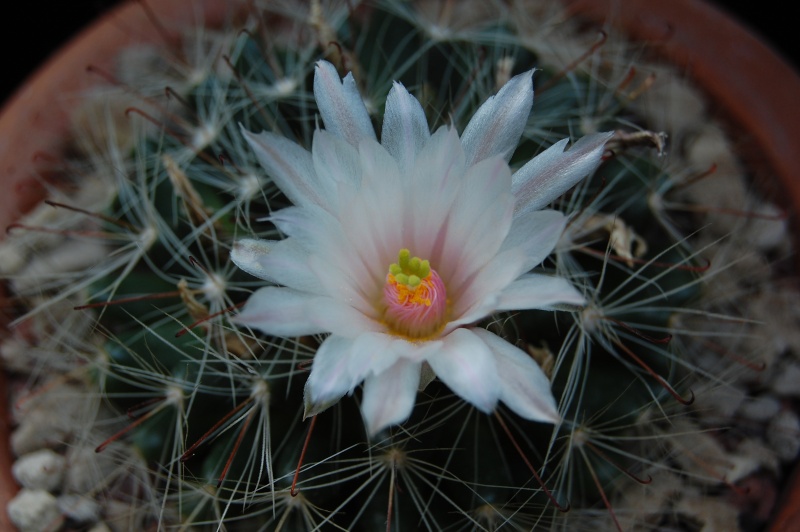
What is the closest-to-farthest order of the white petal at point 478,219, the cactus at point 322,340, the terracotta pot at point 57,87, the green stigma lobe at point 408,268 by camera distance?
the white petal at point 478,219, the green stigma lobe at point 408,268, the cactus at point 322,340, the terracotta pot at point 57,87

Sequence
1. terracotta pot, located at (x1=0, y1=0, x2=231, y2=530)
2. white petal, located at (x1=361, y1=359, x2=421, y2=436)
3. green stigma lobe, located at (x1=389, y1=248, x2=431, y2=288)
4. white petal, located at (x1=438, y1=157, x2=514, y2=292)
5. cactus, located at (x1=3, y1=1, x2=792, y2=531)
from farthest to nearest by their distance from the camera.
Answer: terracotta pot, located at (x1=0, y1=0, x2=231, y2=530) < cactus, located at (x1=3, y1=1, x2=792, y2=531) < green stigma lobe, located at (x1=389, y1=248, x2=431, y2=288) < white petal, located at (x1=438, y1=157, x2=514, y2=292) < white petal, located at (x1=361, y1=359, x2=421, y2=436)

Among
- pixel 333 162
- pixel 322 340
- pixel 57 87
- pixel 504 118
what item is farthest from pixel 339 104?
pixel 57 87

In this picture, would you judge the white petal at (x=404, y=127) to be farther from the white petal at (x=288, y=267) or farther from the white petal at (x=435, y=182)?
the white petal at (x=288, y=267)

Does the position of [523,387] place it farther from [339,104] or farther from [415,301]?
[339,104]

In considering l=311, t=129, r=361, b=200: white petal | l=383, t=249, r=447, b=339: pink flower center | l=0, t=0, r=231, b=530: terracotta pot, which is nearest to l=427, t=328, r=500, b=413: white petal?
l=383, t=249, r=447, b=339: pink flower center

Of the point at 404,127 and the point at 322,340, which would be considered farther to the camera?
the point at 322,340

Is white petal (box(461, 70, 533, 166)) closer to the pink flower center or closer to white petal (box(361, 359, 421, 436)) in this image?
the pink flower center

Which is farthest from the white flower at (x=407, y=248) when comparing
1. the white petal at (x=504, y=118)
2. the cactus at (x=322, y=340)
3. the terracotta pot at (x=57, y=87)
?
the terracotta pot at (x=57, y=87)
